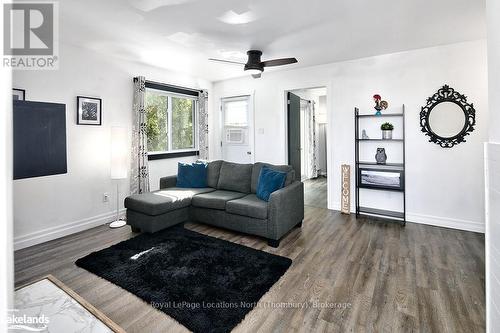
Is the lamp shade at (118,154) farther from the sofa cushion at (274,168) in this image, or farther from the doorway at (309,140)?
the doorway at (309,140)

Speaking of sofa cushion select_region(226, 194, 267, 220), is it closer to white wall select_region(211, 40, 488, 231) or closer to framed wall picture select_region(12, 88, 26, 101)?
white wall select_region(211, 40, 488, 231)

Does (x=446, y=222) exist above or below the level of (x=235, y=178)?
below

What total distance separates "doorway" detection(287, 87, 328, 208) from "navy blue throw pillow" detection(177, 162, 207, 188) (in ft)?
5.97

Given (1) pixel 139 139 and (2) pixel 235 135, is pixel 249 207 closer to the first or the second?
(1) pixel 139 139

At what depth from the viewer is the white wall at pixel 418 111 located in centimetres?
341

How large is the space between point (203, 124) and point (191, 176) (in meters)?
1.67

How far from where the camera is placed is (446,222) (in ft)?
11.9

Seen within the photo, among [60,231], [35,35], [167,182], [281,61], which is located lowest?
[60,231]

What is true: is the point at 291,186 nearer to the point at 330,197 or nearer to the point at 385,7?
the point at 330,197

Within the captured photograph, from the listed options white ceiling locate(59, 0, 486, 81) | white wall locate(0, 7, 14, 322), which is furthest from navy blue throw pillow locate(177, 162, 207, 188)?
white wall locate(0, 7, 14, 322)

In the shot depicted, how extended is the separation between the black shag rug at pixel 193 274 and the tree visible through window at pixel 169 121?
2.07m

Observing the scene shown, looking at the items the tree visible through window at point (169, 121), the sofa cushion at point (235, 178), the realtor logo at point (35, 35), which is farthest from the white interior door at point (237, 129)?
the realtor logo at point (35, 35)

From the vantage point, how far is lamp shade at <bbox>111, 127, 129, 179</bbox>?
3754 millimetres

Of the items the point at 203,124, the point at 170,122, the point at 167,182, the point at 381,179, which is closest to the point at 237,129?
the point at 203,124
